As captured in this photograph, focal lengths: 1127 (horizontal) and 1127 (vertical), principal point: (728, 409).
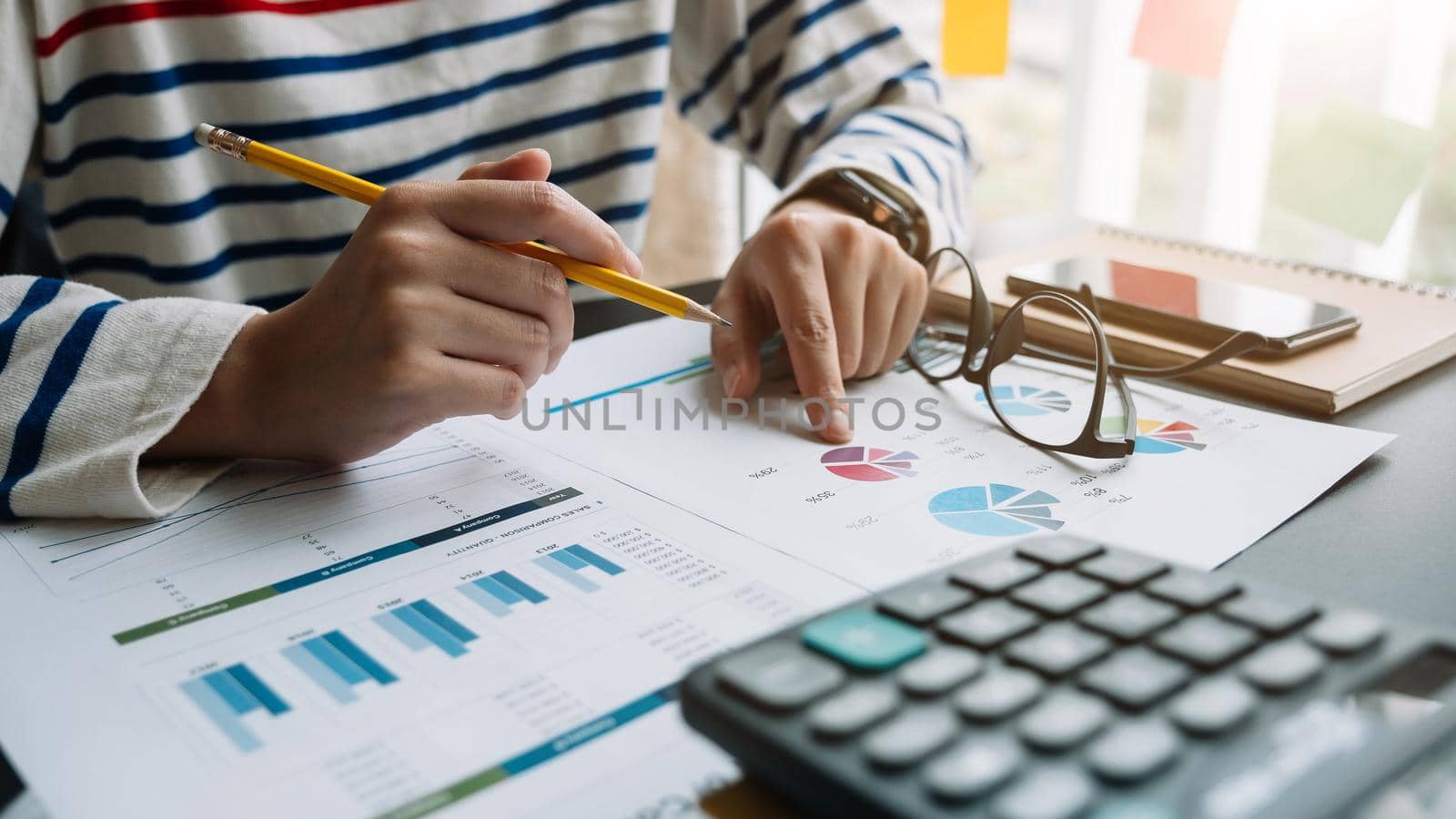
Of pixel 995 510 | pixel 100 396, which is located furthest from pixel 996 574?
pixel 100 396

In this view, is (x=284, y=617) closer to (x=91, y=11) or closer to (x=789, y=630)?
(x=789, y=630)

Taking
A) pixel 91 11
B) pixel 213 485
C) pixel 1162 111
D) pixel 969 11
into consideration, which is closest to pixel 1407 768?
pixel 213 485

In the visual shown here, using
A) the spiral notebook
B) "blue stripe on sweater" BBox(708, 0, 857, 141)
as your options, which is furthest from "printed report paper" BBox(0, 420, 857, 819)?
"blue stripe on sweater" BBox(708, 0, 857, 141)

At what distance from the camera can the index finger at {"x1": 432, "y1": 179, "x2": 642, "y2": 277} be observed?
500 mm

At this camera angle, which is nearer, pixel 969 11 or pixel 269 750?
pixel 269 750

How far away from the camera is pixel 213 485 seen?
1.62 feet

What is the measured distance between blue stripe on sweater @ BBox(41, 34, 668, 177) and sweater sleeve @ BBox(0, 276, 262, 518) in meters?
0.25

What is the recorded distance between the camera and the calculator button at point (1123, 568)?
0.32m

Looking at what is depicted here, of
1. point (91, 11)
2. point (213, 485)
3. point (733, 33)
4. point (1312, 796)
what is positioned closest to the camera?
point (1312, 796)

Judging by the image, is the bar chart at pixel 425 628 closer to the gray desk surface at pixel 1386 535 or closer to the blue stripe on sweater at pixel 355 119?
the gray desk surface at pixel 1386 535

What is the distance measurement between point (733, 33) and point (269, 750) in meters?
0.81

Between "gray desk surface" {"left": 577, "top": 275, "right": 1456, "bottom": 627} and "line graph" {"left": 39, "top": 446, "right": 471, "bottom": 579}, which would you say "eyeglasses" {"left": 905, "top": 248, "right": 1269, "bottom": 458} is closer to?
"gray desk surface" {"left": 577, "top": 275, "right": 1456, "bottom": 627}

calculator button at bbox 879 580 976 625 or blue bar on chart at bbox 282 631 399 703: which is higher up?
calculator button at bbox 879 580 976 625

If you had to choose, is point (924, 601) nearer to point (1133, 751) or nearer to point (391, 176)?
point (1133, 751)
